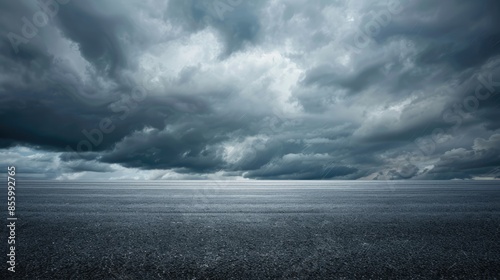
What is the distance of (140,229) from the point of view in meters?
7.45

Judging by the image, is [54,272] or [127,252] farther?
[127,252]

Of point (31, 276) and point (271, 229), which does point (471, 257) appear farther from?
point (31, 276)

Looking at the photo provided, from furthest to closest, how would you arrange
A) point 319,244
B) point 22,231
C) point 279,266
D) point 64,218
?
1. point 64,218
2. point 22,231
3. point 319,244
4. point 279,266

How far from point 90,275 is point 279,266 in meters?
3.11

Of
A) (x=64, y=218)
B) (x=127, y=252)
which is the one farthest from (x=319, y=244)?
(x=64, y=218)

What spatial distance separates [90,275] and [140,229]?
11.3 ft

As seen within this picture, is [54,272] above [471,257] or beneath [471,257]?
above

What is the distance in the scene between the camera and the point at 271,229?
24.7 feet

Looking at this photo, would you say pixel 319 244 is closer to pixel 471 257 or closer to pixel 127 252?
pixel 471 257

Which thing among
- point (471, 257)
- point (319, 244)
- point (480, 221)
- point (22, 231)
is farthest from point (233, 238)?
point (480, 221)

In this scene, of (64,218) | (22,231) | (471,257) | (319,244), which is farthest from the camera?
(64,218)

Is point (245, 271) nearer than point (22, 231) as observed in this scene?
Yes

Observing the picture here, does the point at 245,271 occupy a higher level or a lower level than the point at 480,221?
higher

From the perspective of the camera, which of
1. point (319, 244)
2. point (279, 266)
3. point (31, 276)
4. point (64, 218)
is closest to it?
point (31, 276)
